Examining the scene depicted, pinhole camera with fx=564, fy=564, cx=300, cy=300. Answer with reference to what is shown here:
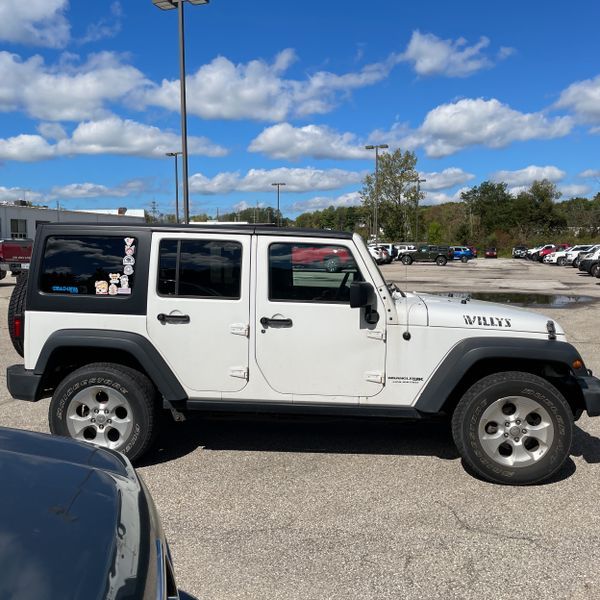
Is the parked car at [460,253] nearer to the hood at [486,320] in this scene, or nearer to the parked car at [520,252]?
the parked car at [520,252]

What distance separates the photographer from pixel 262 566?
3051mm

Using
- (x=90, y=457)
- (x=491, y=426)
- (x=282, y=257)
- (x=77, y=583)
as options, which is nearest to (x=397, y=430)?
(x=491, y=426)

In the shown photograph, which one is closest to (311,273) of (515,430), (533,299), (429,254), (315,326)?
(315,326)

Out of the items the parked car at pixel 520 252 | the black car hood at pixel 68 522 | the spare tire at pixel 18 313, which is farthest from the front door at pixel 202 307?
the parked car at pixel 520 252

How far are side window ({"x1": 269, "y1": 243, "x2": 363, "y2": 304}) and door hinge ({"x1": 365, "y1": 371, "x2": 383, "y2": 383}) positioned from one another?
0.56m

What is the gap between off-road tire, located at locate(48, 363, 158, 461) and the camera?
4.18 metres

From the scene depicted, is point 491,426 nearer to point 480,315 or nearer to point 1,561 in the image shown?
point 480,315

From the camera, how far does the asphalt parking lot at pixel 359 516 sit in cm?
292

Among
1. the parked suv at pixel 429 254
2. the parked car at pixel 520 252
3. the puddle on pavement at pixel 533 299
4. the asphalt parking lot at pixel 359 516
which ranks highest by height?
the parked car at pixel 520 252

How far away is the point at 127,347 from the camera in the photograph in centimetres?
414

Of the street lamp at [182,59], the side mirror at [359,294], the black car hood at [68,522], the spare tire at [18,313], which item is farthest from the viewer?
the street lamp at [182,59]

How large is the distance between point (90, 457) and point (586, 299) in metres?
18.4

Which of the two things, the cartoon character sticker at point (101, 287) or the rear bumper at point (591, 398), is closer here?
the rear bumper at point (591, 398)

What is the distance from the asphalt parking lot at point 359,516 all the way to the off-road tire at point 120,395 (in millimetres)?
273
